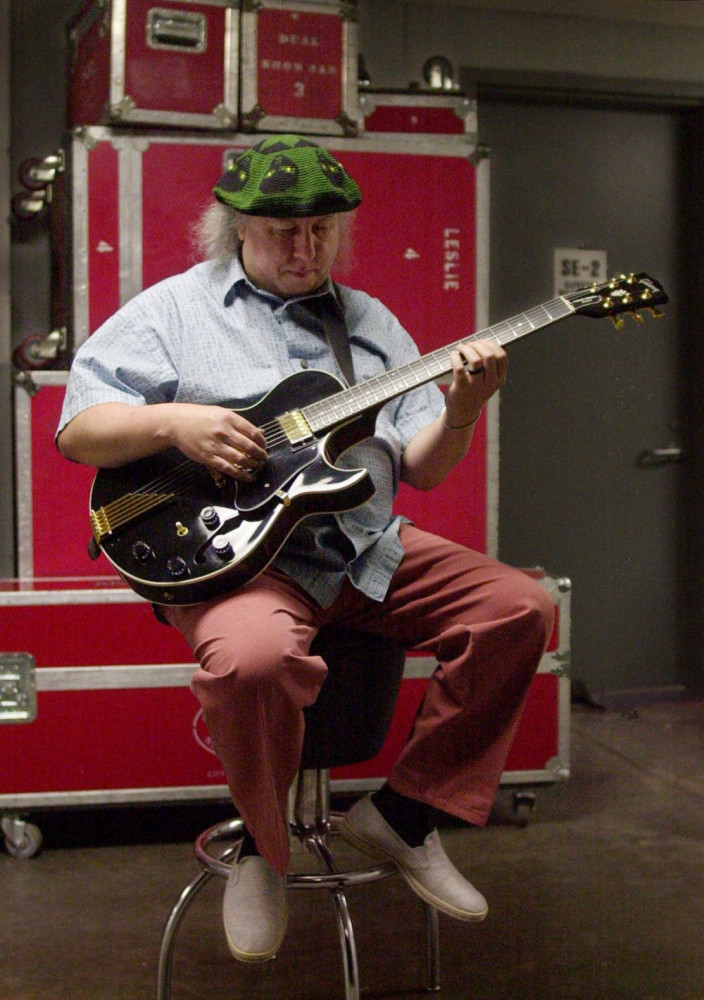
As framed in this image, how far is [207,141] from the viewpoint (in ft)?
9.04

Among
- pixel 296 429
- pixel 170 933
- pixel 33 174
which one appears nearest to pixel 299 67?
pixel 33 174

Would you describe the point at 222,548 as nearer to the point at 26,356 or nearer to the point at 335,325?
the point at 335,325

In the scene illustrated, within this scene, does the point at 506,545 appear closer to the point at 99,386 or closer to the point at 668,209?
the point at 668,209

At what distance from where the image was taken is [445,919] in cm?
216

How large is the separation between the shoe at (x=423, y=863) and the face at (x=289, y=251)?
2.77 ft

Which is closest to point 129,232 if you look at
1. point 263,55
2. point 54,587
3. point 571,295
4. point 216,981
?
point 263,55

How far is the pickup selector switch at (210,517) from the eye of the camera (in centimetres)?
163

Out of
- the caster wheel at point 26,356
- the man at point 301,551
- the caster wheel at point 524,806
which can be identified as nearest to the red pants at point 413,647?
the man at point 301,551

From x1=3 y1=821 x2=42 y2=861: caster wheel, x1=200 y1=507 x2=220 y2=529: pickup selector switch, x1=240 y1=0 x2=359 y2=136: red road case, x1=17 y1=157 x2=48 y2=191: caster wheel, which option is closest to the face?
x1=200 y1=507 x2=220 y2=529: pickup selector switch

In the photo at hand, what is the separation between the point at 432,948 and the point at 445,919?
314 mm

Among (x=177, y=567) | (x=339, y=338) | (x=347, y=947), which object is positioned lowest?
(x=347, y=947)

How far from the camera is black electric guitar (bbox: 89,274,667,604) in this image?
1.61m

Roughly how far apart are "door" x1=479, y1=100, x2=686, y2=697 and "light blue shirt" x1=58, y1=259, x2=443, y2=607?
6.86ft

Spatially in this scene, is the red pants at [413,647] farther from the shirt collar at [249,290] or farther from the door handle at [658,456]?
the door handle at [658,456]
